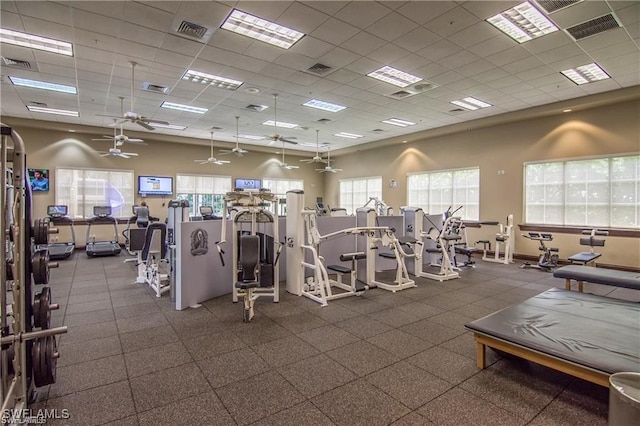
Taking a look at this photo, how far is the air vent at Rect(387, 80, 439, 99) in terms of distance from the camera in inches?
265

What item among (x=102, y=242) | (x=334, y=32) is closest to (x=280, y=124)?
(x=334, y=32)

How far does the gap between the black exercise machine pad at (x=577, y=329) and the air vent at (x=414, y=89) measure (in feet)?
15.6

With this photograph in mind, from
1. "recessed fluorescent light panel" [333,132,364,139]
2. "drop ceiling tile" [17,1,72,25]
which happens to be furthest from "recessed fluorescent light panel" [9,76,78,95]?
"recessed fluorescent light panel" [333,132,364,139]

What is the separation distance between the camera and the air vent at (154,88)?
21.7 ft

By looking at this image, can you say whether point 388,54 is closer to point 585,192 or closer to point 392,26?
point 392,26

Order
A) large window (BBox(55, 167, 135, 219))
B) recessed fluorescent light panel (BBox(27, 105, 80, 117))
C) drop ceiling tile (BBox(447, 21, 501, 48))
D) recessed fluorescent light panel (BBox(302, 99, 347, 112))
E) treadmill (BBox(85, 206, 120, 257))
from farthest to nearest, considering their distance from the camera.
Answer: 1. large window (BBox(55, 167, 135, 219))
2. treadmill (BBox(85, 206, 120, 257))
3. recessed fluorescent light panel (BBox(27, 105, 80, 117))
4. recessed fluorescent light panel (BBox(302, 99, 347, 112))
5. drop ceiling tile (BBox(447, 21, 501, 48))

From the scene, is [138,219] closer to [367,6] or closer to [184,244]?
[184,244]

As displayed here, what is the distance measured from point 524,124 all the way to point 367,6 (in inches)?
269

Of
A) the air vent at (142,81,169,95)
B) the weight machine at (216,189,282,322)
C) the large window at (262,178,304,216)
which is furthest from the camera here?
the large window at (262,178,304,216)

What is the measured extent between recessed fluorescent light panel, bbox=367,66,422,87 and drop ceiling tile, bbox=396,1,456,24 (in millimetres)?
1666

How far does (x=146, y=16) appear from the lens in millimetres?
4199

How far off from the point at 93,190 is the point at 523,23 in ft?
40.0

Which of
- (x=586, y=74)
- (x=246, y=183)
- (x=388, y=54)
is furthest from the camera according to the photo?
(x=246, y=183)

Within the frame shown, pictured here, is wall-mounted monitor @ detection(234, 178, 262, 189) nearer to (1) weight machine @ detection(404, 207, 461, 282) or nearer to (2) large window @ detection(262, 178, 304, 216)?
(2) large window @ detection(262, 178, 304, 216)
